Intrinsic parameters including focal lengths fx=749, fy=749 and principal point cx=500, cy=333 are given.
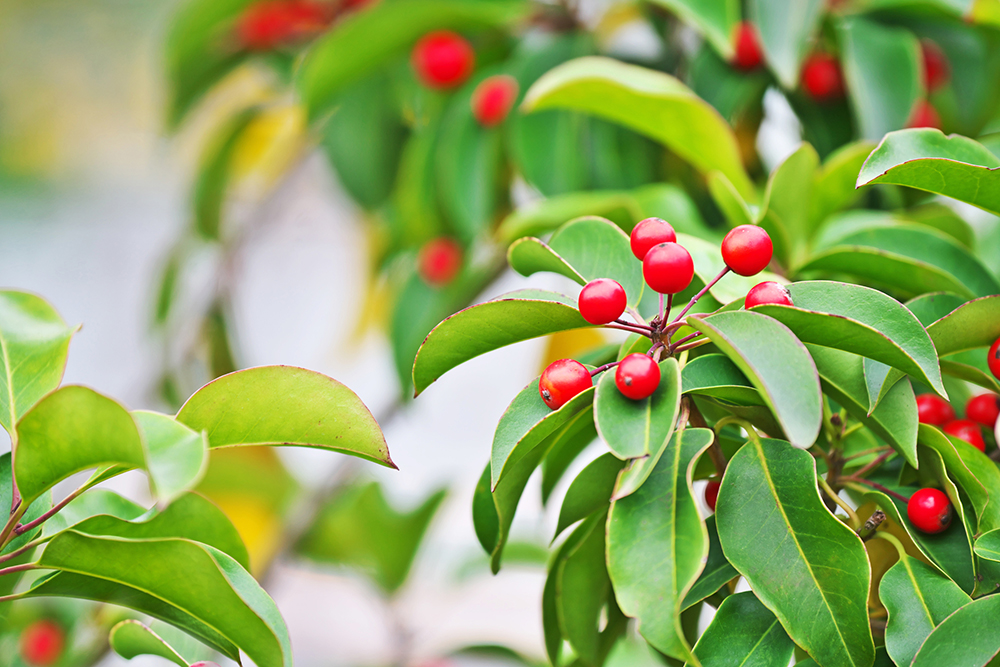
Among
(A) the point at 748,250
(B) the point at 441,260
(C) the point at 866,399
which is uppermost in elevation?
(A) the point at 748,250

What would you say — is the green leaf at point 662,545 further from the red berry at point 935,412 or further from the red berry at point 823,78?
the red berry at point 823,78

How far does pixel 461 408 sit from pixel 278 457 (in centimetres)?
90

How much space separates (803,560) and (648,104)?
558 mm

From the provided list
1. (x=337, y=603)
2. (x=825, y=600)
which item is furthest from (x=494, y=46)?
(x=337, y=603)

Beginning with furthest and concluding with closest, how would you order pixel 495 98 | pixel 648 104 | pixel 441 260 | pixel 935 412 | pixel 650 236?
1. pixel 441 260
2. pixel 495 98
3. pixel 648 104
4. pixel 935 412
5. pixel 650 236

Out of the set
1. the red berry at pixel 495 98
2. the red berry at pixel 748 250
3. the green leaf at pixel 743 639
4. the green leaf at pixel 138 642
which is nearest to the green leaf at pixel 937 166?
the red berry at pixel 748 250

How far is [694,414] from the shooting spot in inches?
20.2

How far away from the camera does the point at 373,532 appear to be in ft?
5.61

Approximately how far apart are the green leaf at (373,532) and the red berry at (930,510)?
1273mm

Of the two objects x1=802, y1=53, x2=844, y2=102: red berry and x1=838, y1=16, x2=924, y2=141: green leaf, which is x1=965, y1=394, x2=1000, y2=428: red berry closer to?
x1=838, y1=16, x2=924, y2=141: green leaf

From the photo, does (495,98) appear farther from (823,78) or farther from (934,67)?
(934,67)

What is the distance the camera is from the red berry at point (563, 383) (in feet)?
1.47

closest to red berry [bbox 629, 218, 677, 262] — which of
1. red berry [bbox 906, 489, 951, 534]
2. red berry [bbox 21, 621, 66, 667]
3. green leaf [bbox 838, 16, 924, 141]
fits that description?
red berry [bbox 906, 489, 951, 534]

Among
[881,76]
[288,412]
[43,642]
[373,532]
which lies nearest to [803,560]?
[288,412]
